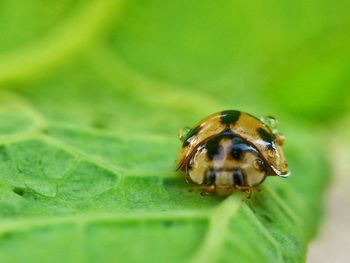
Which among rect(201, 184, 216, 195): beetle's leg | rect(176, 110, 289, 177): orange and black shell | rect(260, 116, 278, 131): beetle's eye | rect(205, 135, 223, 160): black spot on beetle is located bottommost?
rect(201, 184, 216, 195): beetle's leg

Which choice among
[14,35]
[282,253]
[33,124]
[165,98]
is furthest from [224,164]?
[14,35]

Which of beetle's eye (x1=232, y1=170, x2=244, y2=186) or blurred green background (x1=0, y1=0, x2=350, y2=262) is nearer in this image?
blurred green background (x1=0, y1=0, x2=350, y2=262)

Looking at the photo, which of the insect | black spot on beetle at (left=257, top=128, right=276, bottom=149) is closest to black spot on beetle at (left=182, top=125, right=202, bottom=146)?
the insect

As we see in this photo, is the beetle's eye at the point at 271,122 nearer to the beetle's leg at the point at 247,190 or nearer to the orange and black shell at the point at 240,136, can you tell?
the orange and black shell at the point at 240,136

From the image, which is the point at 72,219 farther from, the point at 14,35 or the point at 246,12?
the point at 246,12

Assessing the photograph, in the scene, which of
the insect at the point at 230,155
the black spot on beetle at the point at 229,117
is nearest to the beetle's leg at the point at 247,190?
the insect at the point at 230,155

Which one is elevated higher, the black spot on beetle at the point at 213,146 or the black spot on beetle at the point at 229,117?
the black spot on beetle at the point at 229,117

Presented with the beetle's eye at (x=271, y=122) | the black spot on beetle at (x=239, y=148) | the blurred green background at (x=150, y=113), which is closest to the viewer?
the blurred green background at (x=150, y=113)

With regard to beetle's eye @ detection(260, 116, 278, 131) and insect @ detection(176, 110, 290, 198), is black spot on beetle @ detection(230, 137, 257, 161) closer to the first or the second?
insect @ detection(176, 110, 290, 198)
